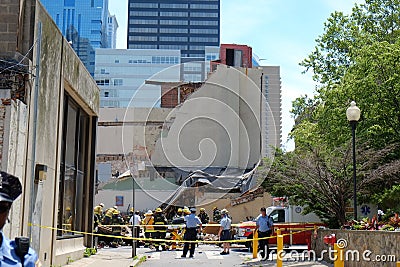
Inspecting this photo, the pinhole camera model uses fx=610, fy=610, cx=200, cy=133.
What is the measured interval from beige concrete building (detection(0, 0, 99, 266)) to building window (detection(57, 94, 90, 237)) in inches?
1.1

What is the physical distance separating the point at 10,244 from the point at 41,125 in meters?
9.60

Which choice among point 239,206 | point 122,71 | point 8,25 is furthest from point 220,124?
point 122,71

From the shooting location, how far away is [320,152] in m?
20.3

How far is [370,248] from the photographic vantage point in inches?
493

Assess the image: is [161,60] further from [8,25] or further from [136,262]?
[8,25]

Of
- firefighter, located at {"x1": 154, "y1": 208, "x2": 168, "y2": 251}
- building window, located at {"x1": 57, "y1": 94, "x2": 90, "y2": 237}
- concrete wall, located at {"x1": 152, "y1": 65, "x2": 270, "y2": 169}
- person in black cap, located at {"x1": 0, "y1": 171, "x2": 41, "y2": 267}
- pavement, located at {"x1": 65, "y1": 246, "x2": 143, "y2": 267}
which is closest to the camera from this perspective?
person in black cap, located at {"x1": 0, "y1": 171, "x2": 41, "y2": 267}

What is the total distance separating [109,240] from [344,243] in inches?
528

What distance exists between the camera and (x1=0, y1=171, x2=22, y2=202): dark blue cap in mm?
3322

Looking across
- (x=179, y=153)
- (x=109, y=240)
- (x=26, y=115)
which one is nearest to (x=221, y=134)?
(x=179, y=153)

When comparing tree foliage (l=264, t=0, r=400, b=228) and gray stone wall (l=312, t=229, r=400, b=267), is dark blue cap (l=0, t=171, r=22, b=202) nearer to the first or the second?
gray stone wall (l=312, t=229, r=400, b=267)

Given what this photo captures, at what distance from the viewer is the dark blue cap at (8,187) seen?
131 inches

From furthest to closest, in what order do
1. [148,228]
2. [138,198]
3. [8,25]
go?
1. [138,198]
2. [148,228]
3. [8,25]

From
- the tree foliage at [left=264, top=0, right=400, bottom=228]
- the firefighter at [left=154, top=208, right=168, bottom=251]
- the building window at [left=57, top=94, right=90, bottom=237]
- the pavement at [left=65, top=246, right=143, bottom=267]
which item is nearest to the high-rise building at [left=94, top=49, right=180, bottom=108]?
the tree foliage at [left=264, top=0, right=400, bottom=228]

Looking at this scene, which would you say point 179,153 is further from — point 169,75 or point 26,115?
point 169,75
